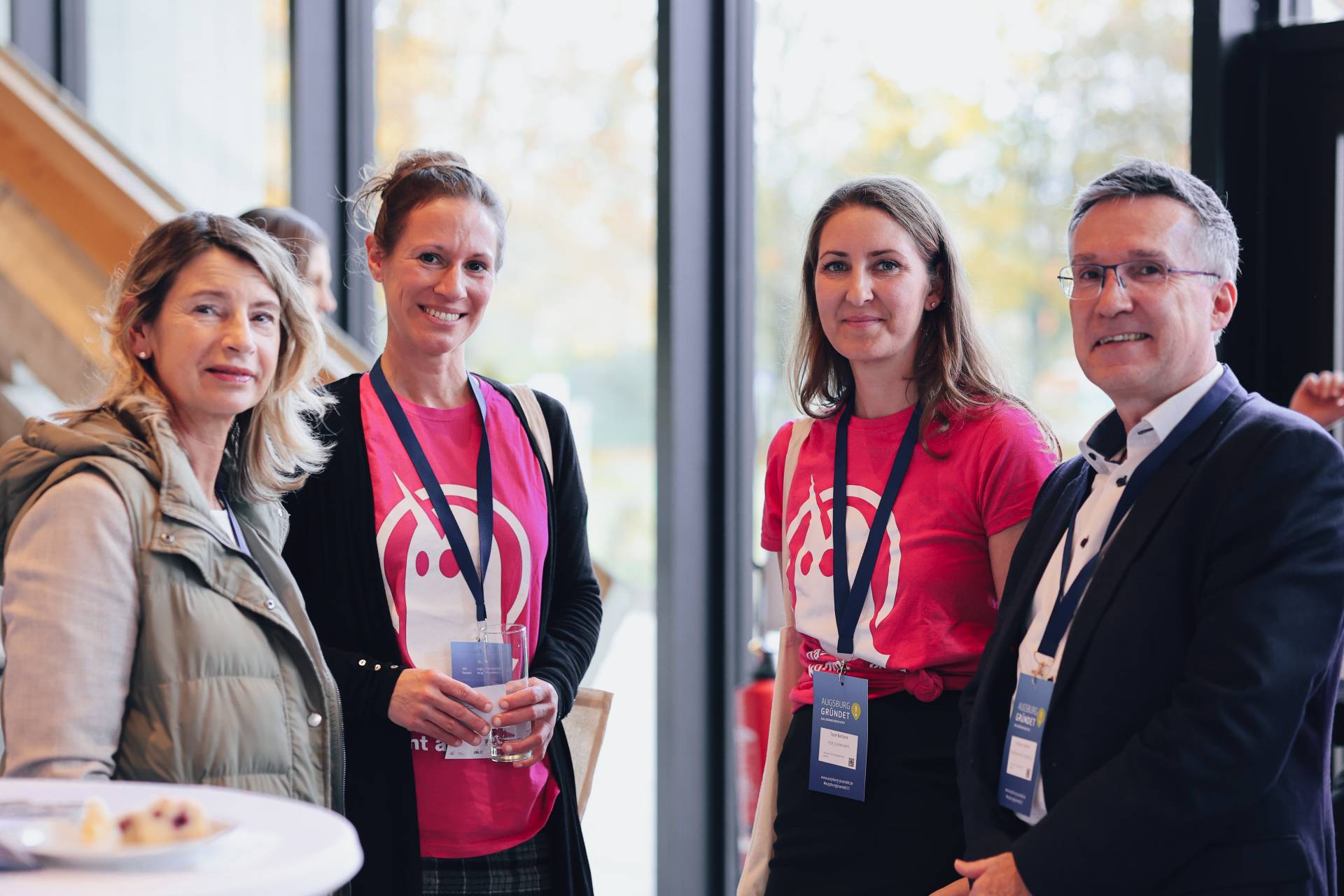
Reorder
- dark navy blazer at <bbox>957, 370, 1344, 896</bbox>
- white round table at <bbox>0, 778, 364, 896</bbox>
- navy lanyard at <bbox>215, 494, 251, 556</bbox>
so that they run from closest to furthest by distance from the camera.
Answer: white round table at <bbox>0, 778, 364, 896</bbox>
dark navy blazer at <bbox>957, 370, 1344, 896</bbox>
navy lanyard at <bbox>215, 494, 251, 556</bbox>

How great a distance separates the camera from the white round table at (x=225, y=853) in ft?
3.58

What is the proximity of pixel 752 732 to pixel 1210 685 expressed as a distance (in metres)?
A: 1.97

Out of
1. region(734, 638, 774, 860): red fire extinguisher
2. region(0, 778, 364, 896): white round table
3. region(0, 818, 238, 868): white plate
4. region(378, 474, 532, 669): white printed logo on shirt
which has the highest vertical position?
region(378, 474, 532, 669): white printed logo on shirt

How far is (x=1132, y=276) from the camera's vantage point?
1724 millimetres

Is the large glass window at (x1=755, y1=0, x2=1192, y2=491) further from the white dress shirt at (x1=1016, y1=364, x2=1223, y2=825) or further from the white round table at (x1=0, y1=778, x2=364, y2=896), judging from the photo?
the white round table at (x1=0, y1=778, x2=364, y2=896)

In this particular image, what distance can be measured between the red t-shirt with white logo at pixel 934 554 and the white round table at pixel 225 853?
953 millimetres

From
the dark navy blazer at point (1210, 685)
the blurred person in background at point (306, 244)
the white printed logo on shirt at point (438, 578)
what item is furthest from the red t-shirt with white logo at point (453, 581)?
the blurred person in background at point (306, 244)

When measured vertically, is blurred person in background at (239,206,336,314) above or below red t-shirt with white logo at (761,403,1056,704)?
above

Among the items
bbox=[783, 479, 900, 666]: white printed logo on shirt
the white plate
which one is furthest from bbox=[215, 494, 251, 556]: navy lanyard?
bbox=[783, 479, 900, 666]: white printed logo on shirt

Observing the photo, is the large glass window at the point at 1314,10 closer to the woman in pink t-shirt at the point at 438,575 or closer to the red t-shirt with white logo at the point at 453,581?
the woman in pink t-shirt at the point at 438,575

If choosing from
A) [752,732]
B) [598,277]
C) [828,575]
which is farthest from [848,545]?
[598,277]

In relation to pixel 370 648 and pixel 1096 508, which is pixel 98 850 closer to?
pixel 370 648

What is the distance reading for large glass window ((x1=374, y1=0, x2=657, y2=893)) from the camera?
3641mm

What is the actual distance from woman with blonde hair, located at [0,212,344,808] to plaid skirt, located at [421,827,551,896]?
9.3 inches
